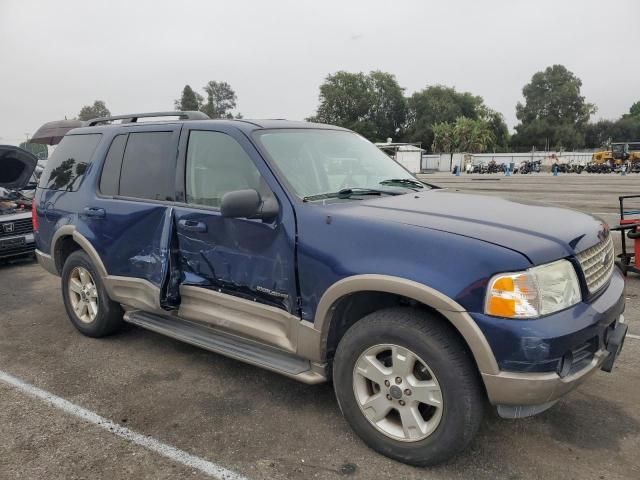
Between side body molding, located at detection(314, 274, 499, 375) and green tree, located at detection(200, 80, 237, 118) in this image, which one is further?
green tree, located at detection(200, 80, 237, 118)

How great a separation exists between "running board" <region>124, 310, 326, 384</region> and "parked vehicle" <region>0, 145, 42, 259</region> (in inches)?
177

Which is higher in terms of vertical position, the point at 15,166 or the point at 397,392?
the point at 15,166

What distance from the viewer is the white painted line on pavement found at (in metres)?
2.69

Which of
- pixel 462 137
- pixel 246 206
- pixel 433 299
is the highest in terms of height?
pixel 462 137

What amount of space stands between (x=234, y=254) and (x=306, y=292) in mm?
628

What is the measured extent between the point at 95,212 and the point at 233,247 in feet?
5.48

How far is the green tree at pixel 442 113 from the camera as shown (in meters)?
87.4

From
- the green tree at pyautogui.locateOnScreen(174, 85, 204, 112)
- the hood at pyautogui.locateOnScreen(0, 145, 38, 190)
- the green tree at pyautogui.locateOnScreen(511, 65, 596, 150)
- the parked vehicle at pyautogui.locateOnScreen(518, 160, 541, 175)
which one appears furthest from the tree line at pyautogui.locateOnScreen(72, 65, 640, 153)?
the hood at pyautogui.locateOnScreen(0, 145, 38, 190)

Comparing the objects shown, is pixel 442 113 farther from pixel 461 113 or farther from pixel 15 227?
pixel 15 227

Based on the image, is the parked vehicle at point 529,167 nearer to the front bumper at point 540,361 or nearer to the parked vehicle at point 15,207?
the parked vehicle at point 15,207

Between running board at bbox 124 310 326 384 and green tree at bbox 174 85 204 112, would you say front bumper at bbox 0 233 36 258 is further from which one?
green tree at bbox 174 85 204 112

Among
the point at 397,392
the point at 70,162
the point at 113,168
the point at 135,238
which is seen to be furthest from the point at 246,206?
the point at 70,162

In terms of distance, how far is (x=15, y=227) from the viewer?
7609 mm

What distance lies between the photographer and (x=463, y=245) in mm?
2441
